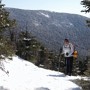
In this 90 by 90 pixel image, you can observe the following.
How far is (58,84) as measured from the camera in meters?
14.2

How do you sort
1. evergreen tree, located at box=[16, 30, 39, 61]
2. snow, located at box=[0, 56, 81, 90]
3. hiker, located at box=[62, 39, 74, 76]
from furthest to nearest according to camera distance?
evergreen tree, located at box=[16, 30, 39, 61] → hiker, located at box=[62, 39, 74, 76] → snow, located at box=[0, 56, 81, 90]

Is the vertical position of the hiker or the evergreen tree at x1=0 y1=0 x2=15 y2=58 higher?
the evergreen tree at x1=0 y1=0 x2=15 y2=58

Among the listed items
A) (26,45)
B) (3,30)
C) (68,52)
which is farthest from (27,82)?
(26,45)

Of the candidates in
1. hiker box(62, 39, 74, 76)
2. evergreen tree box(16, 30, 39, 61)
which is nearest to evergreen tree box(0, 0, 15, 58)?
hiker box(62, 39, 74, 76)

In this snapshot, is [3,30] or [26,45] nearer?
[3,30]

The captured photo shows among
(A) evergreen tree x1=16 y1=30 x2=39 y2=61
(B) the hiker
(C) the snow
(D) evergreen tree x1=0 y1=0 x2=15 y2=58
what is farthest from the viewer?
(A) evergreen tree x1=16 y1=30 x2=39 y2=61

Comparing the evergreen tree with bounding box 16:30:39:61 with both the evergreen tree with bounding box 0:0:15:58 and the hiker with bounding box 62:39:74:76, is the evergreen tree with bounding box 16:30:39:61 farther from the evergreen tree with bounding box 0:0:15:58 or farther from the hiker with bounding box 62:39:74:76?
the evergreen tree with bounding box 0:0:15:58

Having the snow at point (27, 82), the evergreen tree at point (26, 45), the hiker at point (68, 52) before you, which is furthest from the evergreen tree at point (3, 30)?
Answer: the evergreen tree at point (26, 45)

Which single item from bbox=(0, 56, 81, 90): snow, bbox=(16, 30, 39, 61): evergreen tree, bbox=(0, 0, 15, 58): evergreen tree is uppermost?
bbox=(0, 0, 15, 58): evergreen tree

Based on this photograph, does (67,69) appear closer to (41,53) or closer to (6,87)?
(6,87)

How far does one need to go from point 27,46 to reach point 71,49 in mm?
28673

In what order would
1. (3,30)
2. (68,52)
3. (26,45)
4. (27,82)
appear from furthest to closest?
(26,45)
(68,52)
(27,82)
(3,30)

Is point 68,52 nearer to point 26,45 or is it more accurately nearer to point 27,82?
point 27,82

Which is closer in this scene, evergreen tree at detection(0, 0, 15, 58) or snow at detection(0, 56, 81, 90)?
evergreen tree at detection(0, 0, 15, 58)
